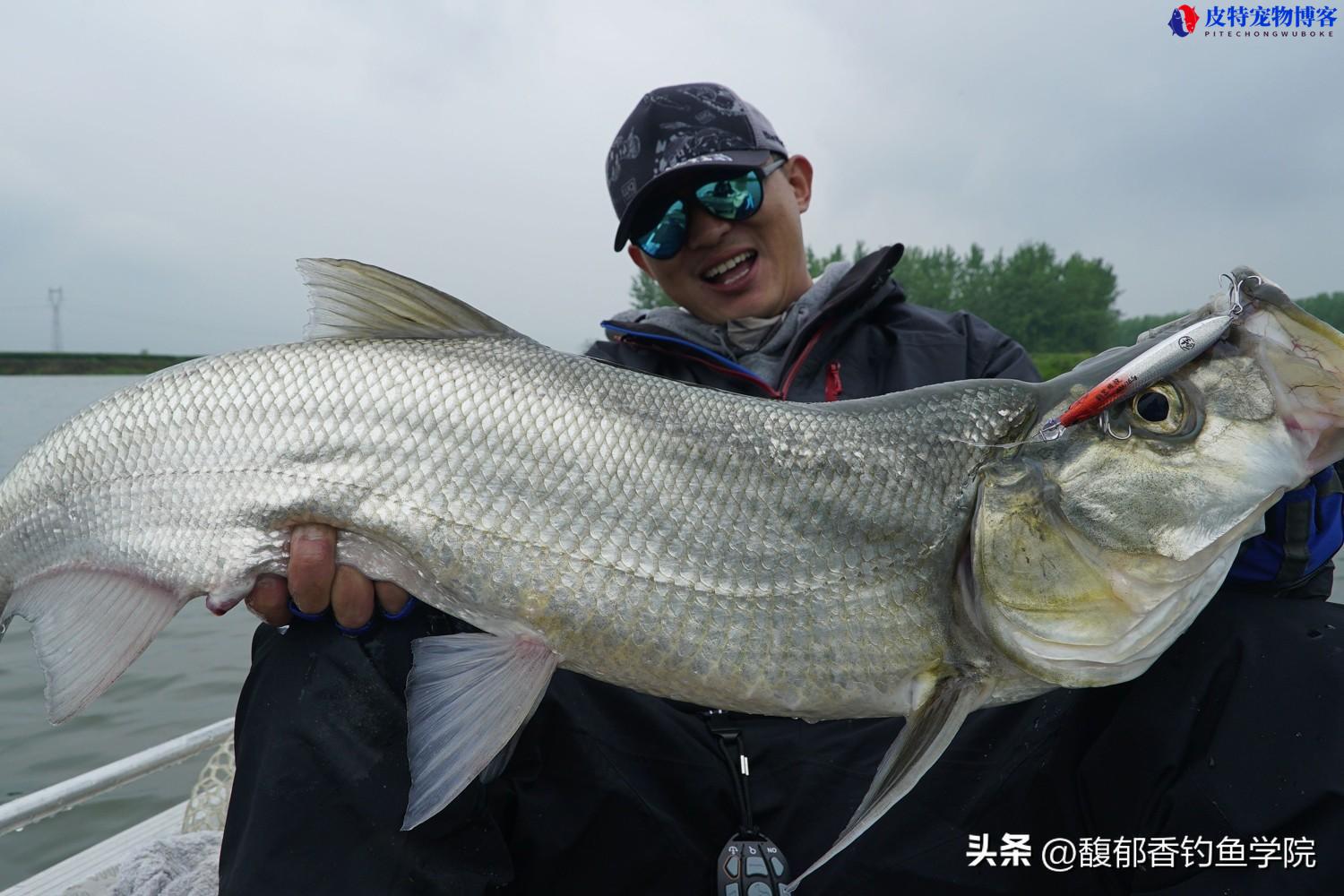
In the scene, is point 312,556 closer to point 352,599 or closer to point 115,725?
point 352,599

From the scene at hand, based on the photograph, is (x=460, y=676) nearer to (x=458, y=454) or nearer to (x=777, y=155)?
(x=458, y=454)

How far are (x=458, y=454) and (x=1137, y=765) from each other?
1.57 meters

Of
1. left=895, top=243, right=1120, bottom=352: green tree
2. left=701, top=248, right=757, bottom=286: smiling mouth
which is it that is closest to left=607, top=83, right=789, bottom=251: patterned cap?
left=701, top=248, right=757, bottom=286: smiling mouth

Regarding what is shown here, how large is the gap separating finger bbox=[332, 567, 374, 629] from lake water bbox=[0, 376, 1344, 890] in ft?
6.86

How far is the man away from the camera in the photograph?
5.49 feet

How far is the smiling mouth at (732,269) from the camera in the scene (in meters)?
3.31

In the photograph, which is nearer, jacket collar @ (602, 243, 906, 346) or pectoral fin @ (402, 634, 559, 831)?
pectoral fin @ (402, 634, 559, 831)

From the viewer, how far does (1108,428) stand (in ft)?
5.24

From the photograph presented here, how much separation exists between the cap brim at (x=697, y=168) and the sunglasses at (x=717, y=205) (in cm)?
4

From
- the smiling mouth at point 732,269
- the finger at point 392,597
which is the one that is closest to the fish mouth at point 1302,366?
the finger at point 392,597

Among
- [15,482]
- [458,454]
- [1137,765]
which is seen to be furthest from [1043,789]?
[15,482]

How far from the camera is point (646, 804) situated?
214cm

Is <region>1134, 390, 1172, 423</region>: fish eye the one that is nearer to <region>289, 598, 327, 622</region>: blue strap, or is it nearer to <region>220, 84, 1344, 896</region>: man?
<region>220, 84, 1344, 896</region>: man

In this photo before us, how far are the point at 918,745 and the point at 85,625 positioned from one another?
1.87 m
